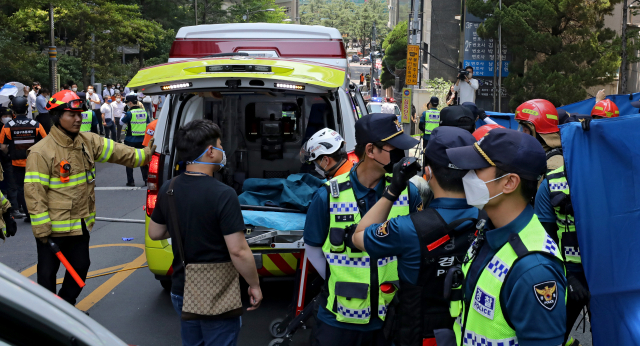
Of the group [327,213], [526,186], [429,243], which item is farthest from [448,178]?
[327,213]

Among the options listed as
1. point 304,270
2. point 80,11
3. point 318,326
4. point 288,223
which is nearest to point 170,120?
point 288,223

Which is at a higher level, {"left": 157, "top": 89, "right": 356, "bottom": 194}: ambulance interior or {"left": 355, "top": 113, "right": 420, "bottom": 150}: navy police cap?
{"left": 355, "top": 113, "right": 420, "bottom": 150}: navy police cap

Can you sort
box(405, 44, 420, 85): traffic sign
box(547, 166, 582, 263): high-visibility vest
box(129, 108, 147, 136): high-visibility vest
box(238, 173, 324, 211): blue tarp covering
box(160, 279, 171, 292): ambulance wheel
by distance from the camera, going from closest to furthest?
1. box(547, 166, 582, 263): high-visibility vest
2. box(238, 173, 324, 211): blue tarp covering
3. box(160, 279, 171, 292): ambulance wheel
4. box(129, 108, 147, 136): high-visibility vest
5. box(405, 44, 420, 85): traffic sign

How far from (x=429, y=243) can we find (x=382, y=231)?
208 mm

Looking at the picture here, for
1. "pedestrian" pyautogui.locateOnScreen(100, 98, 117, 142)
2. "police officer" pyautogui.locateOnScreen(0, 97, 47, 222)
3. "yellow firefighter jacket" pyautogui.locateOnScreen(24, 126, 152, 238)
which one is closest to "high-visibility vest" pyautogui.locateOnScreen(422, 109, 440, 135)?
"police officer" pyautogui.locateOnScreen(0, 97, 47, 222)

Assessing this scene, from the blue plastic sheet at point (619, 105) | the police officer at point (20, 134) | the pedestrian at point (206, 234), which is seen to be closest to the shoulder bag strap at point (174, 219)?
the pedestrian at point (206, 234)

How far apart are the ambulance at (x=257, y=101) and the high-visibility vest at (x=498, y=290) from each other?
2.45 meters

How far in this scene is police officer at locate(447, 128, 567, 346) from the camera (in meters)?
1.97

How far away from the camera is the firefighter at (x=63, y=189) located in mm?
4676

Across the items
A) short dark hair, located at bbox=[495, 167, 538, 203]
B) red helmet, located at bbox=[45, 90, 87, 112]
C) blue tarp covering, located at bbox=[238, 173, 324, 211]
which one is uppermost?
red helmet, located at bbox=[45, 90, 87, 112]

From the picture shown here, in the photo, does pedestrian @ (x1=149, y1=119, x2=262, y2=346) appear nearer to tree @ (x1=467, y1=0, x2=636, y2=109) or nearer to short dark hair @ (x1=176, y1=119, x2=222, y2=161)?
short dark hair @ (x1=176, y1=119, x2=222, y2=161)

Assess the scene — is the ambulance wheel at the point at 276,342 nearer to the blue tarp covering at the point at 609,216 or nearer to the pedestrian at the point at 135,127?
the blue tarp covering at the point at 609,216

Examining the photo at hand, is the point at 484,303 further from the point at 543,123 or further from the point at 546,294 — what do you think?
the point at 543,123

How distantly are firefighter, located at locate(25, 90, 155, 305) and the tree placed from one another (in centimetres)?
1870
